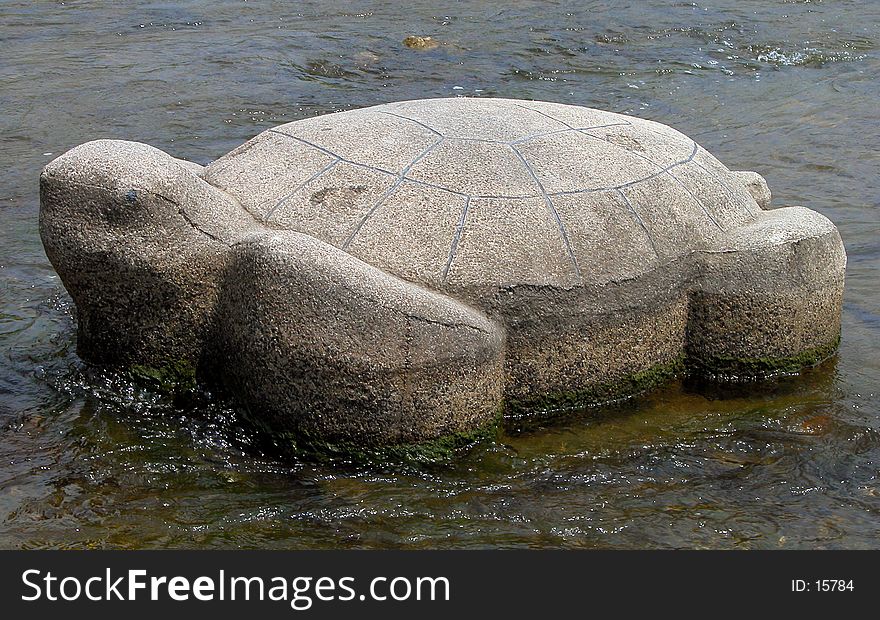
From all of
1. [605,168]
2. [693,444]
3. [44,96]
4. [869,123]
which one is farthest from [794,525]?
[44,96]

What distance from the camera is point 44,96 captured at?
10.4m

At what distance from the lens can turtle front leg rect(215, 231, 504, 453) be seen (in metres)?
4.55

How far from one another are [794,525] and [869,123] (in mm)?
6797

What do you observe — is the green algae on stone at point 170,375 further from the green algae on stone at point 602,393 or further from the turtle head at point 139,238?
the green algae on stone at point 602,393

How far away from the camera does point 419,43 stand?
1272cm

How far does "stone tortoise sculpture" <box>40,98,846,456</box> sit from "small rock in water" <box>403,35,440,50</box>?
24.0 ft

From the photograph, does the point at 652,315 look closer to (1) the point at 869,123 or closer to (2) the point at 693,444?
(2) the point at 693,444

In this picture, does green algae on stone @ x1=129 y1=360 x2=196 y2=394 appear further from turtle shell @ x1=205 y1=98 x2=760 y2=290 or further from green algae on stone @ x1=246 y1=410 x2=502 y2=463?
turtle shell @ x1=205 y1=98 x2=760 y2=290

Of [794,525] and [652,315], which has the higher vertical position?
[652,315]

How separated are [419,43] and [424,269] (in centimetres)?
838

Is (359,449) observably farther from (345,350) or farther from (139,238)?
(139,238)

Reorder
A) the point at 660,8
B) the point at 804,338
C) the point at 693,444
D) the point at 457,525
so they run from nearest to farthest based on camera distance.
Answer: the point at 457,525
the point at 693,444
the point at 804,338
the point at 660,8

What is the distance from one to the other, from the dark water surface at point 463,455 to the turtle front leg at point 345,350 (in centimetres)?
20

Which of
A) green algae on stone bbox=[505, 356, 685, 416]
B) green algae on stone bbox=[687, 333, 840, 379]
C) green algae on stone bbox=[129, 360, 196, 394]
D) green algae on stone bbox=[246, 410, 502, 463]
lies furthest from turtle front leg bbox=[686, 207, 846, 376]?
green algae on stone bbox=[129, 360, 196, 394]
